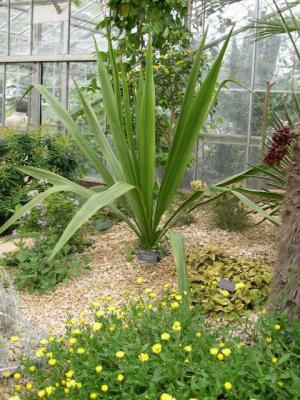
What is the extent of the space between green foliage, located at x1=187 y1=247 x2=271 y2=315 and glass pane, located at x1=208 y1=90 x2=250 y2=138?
2.88 m

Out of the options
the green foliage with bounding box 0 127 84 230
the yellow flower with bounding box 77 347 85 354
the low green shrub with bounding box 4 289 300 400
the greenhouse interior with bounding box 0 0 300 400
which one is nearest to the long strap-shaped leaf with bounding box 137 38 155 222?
the greenhouse interior with bounding box 0 0 300 400

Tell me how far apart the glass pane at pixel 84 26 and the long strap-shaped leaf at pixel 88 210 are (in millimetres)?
4860

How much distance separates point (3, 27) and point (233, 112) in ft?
13.7

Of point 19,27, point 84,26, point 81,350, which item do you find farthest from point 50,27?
point 81,350

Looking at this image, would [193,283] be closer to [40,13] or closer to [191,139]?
[191,139]

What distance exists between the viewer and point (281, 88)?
16.4 ft

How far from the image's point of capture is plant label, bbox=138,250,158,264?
2742mm

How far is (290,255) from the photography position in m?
1.85

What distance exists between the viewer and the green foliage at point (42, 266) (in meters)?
2.65

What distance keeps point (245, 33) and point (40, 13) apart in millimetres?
3229

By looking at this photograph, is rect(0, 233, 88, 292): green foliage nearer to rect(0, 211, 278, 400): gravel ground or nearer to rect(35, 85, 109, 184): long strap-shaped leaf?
rect(0, 211, 278, 400): gravel ground

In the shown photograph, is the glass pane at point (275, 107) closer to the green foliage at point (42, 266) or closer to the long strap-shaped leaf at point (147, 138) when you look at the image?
the long strap-shaped leaf at point (147, 138)

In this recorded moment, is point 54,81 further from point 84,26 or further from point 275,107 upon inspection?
point 275,107

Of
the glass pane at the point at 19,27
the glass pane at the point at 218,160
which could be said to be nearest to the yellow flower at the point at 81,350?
the glass pane at the point at 218,160
